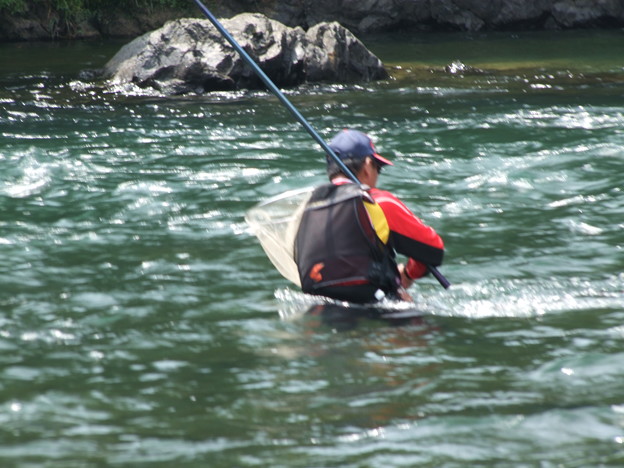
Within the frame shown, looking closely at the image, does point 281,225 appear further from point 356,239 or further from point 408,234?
point 408,234

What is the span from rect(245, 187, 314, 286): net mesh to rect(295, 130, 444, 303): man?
206 mm

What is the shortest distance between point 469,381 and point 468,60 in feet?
48.1

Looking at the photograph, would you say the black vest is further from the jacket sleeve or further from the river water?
the river water

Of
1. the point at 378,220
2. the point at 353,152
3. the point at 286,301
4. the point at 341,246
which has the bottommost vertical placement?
the point at 286,301

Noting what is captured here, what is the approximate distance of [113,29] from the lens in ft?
78.9

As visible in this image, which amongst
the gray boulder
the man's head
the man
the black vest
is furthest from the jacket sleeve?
the gray boulder

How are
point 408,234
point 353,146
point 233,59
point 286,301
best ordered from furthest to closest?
1. point 233,59
2. point 286,301
3. point 353,146
4. point 408,234

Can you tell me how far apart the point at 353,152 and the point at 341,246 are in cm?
63

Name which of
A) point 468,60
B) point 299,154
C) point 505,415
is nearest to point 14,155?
point 299,154

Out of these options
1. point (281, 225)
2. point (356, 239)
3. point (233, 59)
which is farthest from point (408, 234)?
point (233, 59)

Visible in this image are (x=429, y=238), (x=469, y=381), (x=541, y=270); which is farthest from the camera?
(x=541, y=270)

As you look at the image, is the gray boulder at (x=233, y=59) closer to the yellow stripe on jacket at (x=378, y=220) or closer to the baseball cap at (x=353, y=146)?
the baseball cap at (x=353, y=146)

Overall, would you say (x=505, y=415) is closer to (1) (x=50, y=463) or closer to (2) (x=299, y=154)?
(1) (x=50, y=463)

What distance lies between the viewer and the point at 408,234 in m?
5.76
